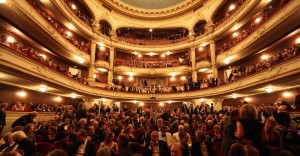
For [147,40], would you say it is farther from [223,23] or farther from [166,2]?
[223,23]

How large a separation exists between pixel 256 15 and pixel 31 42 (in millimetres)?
18674

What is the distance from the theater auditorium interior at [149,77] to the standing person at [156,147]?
2 cm

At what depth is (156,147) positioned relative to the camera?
13.8ft

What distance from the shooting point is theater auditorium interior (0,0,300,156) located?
3.70 metres

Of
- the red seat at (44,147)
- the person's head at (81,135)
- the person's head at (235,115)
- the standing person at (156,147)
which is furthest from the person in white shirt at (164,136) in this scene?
the red seat at (44,147)

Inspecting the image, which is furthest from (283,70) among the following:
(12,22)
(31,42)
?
(31,42)

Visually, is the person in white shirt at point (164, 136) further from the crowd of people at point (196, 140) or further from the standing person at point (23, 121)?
the standing person at point (23, 121)

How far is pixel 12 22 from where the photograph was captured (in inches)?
430

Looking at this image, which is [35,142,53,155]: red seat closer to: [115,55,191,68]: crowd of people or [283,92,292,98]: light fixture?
[283,92,292,98]: light fixture

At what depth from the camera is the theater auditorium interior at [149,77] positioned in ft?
12.1

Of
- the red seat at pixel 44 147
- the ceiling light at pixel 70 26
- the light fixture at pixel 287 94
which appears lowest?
the red seat at pixel 44 147

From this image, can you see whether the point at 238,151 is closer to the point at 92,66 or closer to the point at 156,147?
the point at 156,147

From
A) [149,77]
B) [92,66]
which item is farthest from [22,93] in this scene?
[149,77]

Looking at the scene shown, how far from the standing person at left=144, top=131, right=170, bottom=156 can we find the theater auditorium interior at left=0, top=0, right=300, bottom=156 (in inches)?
0.9
